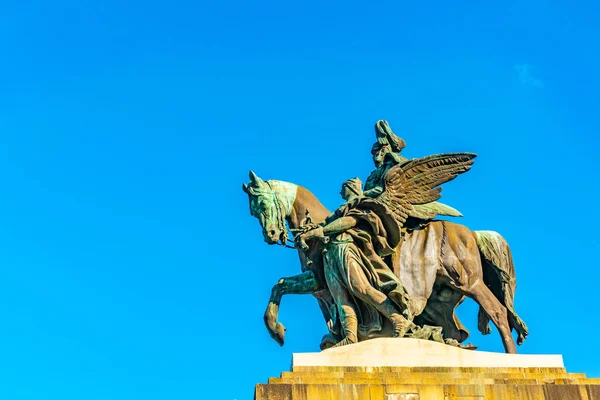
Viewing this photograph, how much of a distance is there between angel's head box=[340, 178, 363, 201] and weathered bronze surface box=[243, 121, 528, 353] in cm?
2

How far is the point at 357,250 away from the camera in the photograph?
60.3 feet

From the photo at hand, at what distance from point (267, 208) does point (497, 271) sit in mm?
4586

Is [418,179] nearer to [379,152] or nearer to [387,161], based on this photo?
[387,161]

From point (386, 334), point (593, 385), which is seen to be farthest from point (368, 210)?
point (593, 385)

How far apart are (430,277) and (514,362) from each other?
8.64 ft

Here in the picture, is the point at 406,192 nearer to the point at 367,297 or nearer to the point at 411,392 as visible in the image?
the point at 367,297

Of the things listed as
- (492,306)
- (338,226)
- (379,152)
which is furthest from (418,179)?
(492,306)

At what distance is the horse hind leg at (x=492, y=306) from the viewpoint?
18547mm

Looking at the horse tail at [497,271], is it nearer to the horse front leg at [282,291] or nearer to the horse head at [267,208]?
the horse front leg at [282,291]

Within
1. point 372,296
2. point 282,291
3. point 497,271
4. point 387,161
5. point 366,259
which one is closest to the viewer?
point 372,296

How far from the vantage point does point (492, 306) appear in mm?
18812

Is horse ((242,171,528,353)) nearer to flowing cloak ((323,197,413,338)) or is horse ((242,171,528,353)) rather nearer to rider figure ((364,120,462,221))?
rider figure ((364,120,462,221))

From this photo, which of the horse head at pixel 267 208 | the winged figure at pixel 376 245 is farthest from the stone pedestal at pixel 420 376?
the horse head at pixel 267 208

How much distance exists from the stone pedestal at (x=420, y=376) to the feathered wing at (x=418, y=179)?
3111 millimetres
